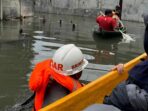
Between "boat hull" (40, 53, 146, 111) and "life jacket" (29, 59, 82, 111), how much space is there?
0.11m

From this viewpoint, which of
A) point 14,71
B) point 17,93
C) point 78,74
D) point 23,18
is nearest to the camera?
point 78,74

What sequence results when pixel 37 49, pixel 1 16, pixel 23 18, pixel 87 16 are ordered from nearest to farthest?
pixel 37 49, pixel 1 16, pixel 23 18, pixel 87 16

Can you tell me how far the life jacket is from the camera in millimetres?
3457

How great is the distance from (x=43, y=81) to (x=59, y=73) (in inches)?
7.5

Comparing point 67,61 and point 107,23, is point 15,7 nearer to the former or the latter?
point 107,23

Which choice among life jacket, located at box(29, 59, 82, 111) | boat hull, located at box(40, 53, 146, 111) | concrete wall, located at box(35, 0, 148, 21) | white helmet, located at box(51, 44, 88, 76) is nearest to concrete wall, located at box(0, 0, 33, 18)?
concrete wall, located at box(35, 0, 148, 21)

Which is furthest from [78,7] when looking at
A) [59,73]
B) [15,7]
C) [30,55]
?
[59,73]

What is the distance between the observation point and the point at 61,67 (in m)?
3.64

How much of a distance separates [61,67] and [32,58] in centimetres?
804

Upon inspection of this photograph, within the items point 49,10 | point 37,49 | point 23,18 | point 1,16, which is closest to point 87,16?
point 49,10

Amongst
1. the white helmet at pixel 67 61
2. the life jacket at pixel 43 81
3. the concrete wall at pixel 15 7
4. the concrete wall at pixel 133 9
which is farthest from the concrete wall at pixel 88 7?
the life jacket at pixel 43 81

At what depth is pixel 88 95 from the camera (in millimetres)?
3924

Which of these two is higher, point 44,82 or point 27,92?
point 44,82

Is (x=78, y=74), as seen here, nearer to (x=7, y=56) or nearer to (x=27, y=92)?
(x=27, y=92)
